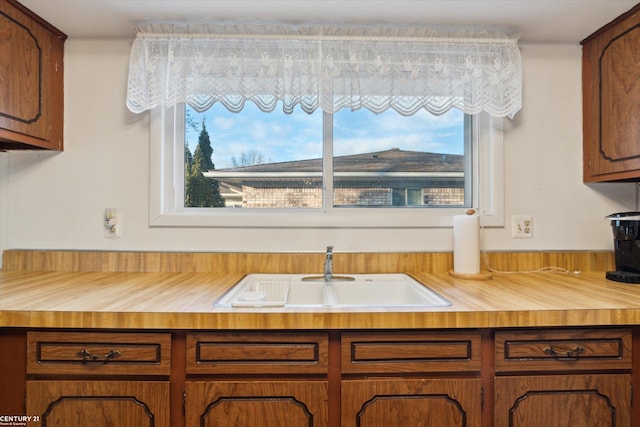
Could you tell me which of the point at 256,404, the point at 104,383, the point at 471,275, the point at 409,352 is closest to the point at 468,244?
the point at 471,275

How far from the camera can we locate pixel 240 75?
1569 millimetres

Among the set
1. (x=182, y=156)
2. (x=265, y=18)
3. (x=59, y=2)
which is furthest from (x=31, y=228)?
(x=265, y=18)

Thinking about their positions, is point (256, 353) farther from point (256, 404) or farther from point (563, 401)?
point (563, 401)

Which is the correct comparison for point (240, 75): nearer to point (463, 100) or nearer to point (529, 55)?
point (463, 100)

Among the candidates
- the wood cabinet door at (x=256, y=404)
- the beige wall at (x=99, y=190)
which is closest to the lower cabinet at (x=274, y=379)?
the wood cabinet door at (x=256, y=404)

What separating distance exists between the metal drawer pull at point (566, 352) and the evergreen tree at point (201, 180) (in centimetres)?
147

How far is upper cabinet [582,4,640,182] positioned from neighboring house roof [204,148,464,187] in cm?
58

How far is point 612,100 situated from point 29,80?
247cm

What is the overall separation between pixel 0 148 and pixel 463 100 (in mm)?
2120

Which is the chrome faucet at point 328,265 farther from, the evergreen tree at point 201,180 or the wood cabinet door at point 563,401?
the wood cabinet door at point 563,401

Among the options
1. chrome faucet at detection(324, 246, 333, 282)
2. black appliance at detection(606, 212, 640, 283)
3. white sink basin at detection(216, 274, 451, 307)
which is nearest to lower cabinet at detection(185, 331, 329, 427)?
white sink basin at detection(216, 274, 451, 307)

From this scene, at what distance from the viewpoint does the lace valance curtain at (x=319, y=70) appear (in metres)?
1.57

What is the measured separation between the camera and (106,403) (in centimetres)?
107

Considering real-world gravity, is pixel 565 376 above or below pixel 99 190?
below
